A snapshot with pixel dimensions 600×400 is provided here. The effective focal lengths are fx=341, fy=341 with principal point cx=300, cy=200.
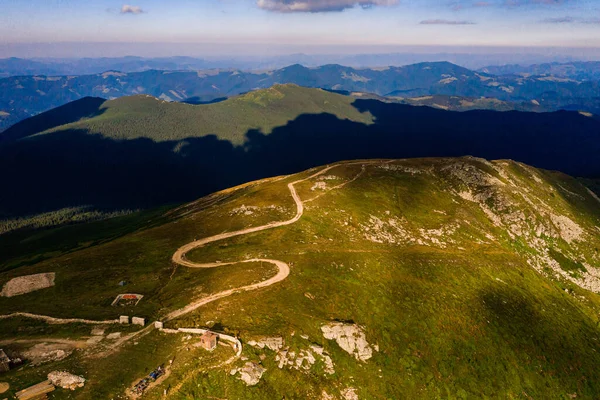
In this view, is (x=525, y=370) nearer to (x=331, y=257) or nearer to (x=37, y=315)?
(x=331, y=257)

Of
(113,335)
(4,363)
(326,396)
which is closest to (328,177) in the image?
(326,396)

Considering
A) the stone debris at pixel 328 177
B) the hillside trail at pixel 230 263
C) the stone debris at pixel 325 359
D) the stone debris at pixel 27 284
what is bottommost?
the stone debris at pixel 325 359

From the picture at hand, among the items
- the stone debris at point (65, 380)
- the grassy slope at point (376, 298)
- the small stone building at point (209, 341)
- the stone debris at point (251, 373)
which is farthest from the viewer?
the grassy slope at point (376, 298)

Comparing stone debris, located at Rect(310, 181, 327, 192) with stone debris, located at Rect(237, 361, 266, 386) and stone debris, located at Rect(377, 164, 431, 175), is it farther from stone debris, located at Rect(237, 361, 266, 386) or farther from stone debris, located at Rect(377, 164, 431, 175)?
stone debris, located at Rect(237, 361, 266, 386)

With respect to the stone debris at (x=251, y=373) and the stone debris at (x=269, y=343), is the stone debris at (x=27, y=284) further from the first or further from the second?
the stone debris at (x=251, y=373)

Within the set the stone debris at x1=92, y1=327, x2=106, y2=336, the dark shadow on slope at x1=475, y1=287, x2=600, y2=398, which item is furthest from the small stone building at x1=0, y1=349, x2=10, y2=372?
the dark shadow on slope at x1=475, y1=287, x2=600, y2=398

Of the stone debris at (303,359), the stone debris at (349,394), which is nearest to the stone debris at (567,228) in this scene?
the stone debris at (349,394)
